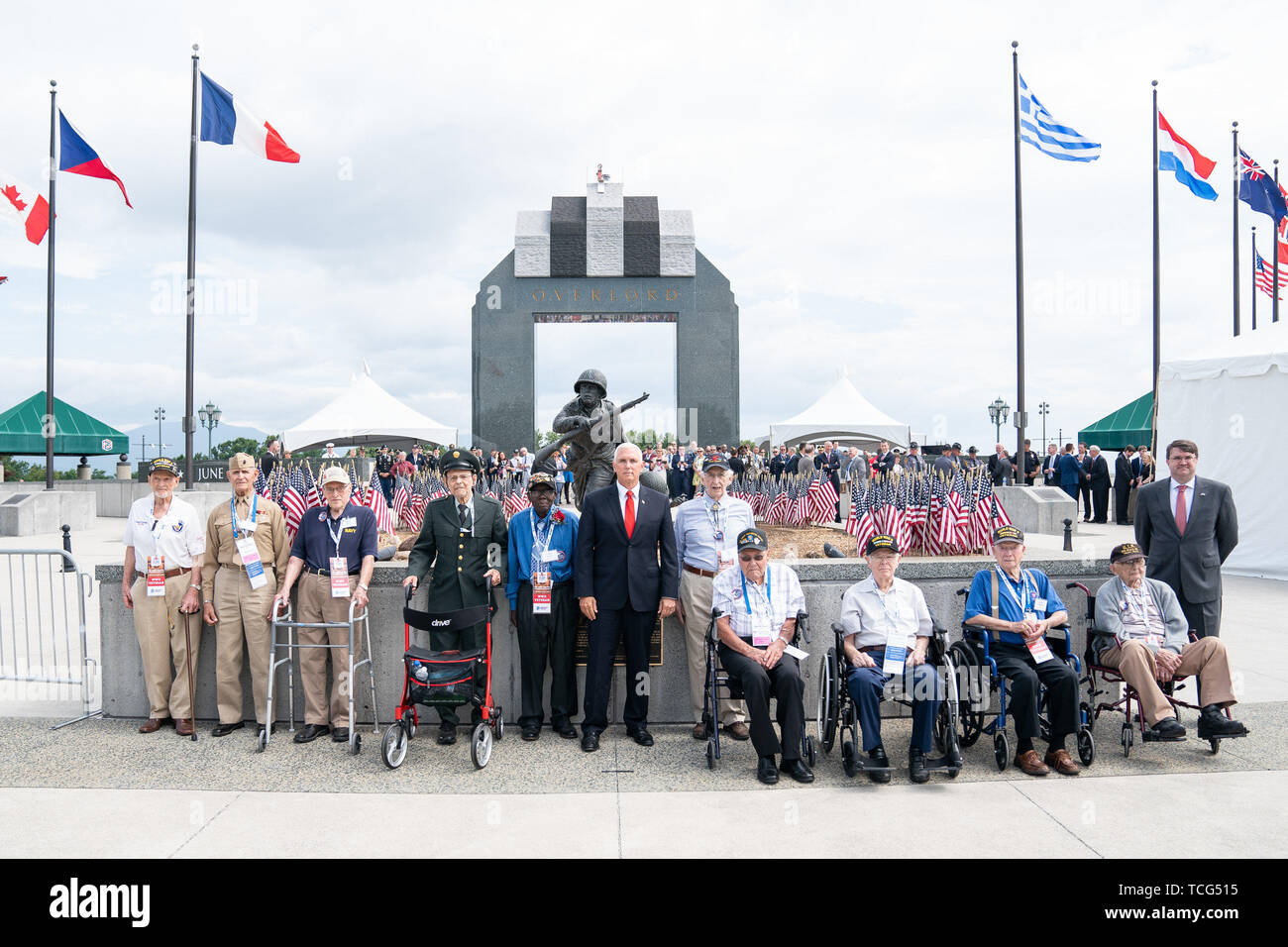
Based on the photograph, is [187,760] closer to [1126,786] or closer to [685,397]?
[1126,786]

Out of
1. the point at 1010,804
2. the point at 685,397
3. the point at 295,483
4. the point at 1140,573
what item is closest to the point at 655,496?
the point at 1010,804

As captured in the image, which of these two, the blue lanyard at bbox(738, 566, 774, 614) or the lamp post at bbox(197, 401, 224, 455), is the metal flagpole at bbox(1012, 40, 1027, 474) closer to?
the blue lanyard at bbox(738, 566, 774, 614)

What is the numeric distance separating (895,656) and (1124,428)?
38.9 metres

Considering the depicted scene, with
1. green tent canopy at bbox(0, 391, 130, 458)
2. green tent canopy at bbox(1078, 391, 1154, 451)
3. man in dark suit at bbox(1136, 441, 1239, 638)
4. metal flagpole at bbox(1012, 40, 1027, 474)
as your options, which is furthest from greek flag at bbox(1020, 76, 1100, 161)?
green tent canopy at bbox(0, 391, 130, 458)

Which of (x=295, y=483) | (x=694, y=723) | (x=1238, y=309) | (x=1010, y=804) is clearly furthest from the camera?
(x=1238, y=309)

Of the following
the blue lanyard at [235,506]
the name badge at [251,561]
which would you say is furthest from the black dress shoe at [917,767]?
the blue lanyard at [235,506]

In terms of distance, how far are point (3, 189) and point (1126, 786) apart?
22.2 meters

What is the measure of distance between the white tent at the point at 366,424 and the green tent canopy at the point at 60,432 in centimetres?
1400

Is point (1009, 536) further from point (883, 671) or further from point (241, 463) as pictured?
point (241, 463)

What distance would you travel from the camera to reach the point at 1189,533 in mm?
6258

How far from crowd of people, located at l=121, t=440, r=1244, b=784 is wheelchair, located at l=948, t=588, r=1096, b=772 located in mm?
110

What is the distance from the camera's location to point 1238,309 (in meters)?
22.0

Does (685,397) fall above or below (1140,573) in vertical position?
above

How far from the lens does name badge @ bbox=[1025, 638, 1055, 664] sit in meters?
5.23
